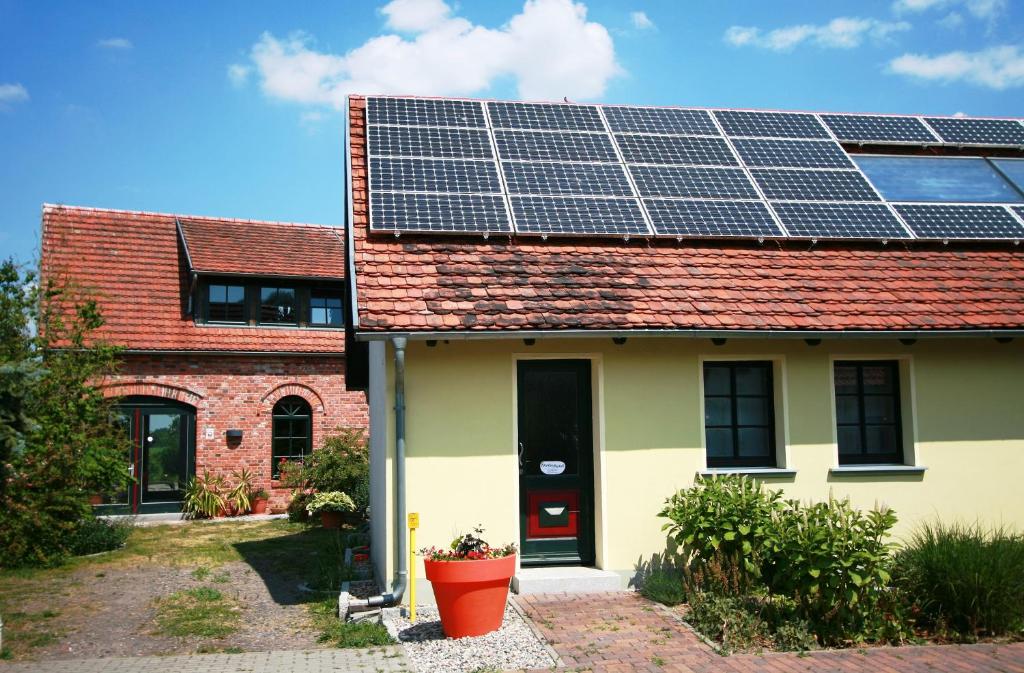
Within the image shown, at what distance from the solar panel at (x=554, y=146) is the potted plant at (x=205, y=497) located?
10.7 metres

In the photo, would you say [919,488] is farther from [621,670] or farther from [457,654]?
[457,654]

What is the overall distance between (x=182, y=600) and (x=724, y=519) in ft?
20.7

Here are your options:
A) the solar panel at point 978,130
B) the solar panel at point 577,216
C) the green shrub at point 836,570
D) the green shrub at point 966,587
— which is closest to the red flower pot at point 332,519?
the solar panel at point 577,216

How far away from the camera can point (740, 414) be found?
9797mm

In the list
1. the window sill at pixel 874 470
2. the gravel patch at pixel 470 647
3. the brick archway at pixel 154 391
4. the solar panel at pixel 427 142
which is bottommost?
the gravel patch at pixel 470 647

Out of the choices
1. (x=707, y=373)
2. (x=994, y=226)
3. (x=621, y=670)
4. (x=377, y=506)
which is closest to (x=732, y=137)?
(x=994, y=226)

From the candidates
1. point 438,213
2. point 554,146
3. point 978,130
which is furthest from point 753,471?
point 978,130

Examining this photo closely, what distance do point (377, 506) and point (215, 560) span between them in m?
3.71

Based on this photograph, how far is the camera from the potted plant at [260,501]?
18.3 meters

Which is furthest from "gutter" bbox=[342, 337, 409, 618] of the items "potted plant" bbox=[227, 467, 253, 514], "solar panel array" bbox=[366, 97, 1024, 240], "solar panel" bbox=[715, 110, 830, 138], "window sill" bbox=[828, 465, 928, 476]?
"potted plant" bbox=[227, 467, 253, 514]

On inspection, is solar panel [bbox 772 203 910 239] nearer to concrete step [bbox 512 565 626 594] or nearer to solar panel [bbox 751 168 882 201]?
solar panel [bbox 751 168 882 201]

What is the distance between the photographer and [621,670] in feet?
20.8

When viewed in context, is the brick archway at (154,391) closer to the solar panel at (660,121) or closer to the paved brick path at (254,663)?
the solar panel at (660,121)

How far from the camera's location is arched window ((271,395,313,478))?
19.1m
